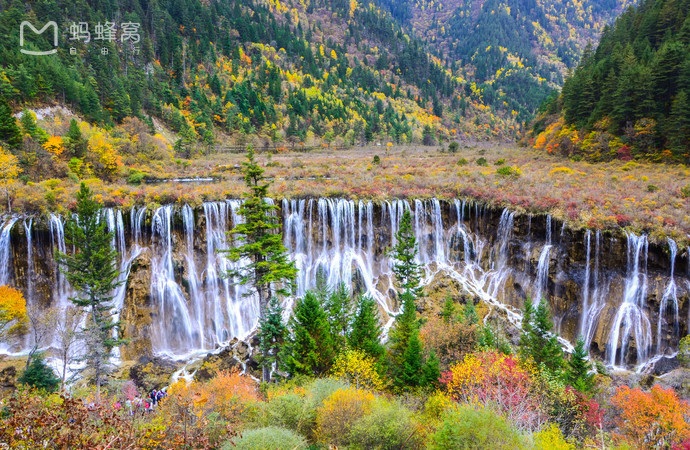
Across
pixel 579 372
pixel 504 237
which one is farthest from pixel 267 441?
pixel 504 237

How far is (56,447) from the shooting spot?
6.09m

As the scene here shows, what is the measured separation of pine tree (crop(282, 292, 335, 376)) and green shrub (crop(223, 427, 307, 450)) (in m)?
8.97

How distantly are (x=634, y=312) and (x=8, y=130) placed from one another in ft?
221

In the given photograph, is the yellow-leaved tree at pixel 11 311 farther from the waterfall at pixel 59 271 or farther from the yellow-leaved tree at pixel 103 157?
the yellow-leaved tree at pixel 103 157

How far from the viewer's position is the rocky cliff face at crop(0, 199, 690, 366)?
2750 centimetres

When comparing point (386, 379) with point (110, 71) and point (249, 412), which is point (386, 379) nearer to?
point (249, 412)

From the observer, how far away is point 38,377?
73.0 ft

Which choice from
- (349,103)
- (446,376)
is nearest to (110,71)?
(349,103)

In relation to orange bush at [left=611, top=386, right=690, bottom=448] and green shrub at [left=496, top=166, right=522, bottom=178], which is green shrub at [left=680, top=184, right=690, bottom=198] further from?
orange bush at [left=611, top=386, right=690, bottom=448]

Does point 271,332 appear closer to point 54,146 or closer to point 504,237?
point 504,237

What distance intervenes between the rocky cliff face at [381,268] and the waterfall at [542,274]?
95 mm

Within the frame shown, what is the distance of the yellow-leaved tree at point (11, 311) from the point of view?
25547mm

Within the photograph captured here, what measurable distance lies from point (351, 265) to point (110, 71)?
71834mm

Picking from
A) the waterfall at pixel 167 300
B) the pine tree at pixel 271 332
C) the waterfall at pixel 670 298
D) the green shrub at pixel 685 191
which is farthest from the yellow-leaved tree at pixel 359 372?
the green shrub at pixel 685 191
